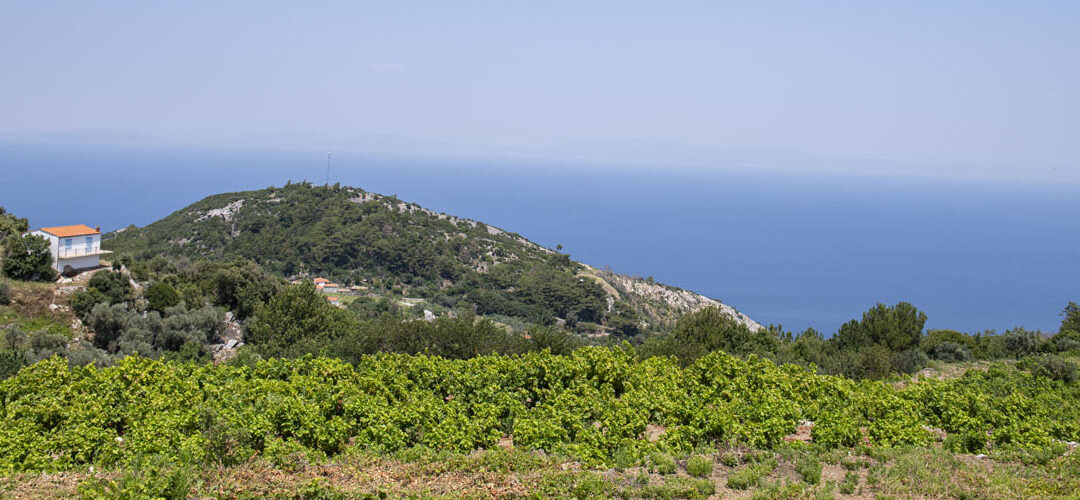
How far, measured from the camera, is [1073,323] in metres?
26.5

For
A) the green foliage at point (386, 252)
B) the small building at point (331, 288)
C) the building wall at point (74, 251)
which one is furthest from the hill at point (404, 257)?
the building wall at point (74, 251)

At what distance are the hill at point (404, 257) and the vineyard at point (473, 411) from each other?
38547 millimetres

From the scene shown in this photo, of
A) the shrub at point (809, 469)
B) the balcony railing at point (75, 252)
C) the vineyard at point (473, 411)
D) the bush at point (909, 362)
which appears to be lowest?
the balcony railing at point (75, 252)

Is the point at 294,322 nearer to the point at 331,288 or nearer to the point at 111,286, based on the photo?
the point at 111,286

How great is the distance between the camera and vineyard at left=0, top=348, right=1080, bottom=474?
329 inches

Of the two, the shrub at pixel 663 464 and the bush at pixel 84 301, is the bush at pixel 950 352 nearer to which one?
the shrub at pixel 663 464

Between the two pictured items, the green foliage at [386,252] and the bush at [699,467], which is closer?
the bush at [699,467]

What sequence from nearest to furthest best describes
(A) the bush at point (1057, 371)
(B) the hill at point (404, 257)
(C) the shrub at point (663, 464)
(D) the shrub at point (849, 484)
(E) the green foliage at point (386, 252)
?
(D) the shrub at point (849, 484)
(C) the shrub at point (663, 464)
(A) the bush at point (1057, 371)
(B) the hill at point (404, 257)
(E) the green foliage at point (386, 252)

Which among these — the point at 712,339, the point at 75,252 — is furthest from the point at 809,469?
the point at 75,252

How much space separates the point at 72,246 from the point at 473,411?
83.2 feet

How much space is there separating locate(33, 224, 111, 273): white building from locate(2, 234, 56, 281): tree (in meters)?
0.40

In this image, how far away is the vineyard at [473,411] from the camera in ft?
27.4

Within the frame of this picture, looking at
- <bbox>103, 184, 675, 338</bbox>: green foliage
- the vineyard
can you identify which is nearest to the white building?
the vineyard

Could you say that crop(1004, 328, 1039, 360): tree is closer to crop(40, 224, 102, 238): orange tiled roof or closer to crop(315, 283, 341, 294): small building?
crop(40, 224, 102, 238): orange tiled roof
